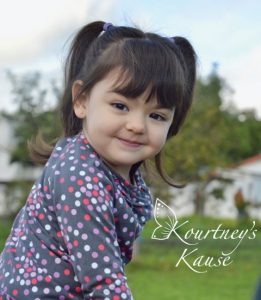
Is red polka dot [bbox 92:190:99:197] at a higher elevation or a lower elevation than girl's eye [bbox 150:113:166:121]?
lower

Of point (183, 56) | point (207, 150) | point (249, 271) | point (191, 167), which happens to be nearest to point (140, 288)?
point (249, 271)

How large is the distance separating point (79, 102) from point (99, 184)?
32 centimetres

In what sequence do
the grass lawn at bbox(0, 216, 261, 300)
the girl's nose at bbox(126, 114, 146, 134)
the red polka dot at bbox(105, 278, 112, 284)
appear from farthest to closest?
the grass lawn at bbox(0, 216, 261, 300) < the girl's nose at bbox(126, 114, 146, 134) < the red polka dot at bbox(105, 278, 112, 284)

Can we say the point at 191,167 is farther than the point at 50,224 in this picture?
Yes

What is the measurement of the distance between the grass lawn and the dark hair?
196 inches

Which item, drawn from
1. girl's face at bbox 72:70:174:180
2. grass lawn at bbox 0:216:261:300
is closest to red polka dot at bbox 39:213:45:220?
girl's face at bbox 72:70:174:180

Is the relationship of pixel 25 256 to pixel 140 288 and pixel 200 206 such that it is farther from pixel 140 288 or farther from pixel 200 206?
pixel 200 206

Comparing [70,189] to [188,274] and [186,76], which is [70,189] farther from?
[188,274]

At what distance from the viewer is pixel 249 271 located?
11688 millimetres

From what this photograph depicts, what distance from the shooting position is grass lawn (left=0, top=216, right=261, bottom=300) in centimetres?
898

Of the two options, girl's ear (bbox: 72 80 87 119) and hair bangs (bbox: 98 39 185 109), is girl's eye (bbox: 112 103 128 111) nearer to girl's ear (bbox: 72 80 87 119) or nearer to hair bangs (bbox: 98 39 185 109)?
hair bangs (bbox: 98 39 185 109)

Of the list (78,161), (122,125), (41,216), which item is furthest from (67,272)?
(122,125)

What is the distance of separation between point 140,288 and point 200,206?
477 inches

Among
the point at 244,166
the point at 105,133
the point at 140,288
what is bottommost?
the point at 244,166
